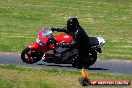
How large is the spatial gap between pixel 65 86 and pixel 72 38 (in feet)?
10.9

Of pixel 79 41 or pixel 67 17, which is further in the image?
pixel 67 17

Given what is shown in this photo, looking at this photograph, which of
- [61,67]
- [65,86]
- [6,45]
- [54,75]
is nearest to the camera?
[65,86]

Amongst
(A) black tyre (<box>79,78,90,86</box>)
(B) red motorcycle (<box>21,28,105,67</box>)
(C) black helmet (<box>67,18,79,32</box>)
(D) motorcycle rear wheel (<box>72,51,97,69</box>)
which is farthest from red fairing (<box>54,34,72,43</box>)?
(A) black tyre (<box>79,78,90,86</box>)

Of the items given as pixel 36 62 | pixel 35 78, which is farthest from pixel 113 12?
pixel 35 78

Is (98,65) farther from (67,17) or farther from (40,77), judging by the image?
(67,17)

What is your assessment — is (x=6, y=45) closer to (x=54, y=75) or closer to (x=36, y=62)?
(x=36, y=62)

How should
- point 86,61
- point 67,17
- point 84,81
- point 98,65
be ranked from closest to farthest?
point 84,81, point 86,61, point 98,65, point 67,17

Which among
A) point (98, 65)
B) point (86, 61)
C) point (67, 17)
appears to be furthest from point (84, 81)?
point (67, 17)

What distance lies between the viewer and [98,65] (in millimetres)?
18719

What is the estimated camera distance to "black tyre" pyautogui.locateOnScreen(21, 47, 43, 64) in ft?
58.9

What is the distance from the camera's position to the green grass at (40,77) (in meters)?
15.1

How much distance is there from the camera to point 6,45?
21328 mm

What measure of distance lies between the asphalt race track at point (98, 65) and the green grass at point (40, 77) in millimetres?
743

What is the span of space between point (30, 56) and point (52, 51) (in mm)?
948
